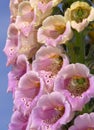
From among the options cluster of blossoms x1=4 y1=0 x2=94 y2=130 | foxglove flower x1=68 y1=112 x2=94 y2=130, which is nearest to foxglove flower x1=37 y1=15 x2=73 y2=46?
cluster of blossoms x1=4 y1=0 x2=94 y2=130

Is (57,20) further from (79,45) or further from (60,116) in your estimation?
(60,116)

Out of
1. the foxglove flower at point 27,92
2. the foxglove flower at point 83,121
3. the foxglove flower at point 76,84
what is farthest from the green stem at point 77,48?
the foxglove flower at point 83,121

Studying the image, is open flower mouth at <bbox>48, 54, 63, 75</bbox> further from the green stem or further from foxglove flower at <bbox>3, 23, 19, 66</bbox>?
foxglove flower at <bbox>3, 23, 19, 66</bbox>

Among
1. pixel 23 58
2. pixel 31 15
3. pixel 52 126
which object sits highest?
pixel 31 15

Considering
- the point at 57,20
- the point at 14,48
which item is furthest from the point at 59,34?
the point at 14,48

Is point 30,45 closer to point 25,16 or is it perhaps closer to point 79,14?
point 25,16

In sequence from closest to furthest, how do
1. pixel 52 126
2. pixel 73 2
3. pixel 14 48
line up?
1. pixel 52 126
2. pixel 73 2
3. pixel 14 48

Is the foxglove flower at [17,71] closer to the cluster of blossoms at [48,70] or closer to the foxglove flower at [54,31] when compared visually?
the cluster of blossoms at [48,70]
